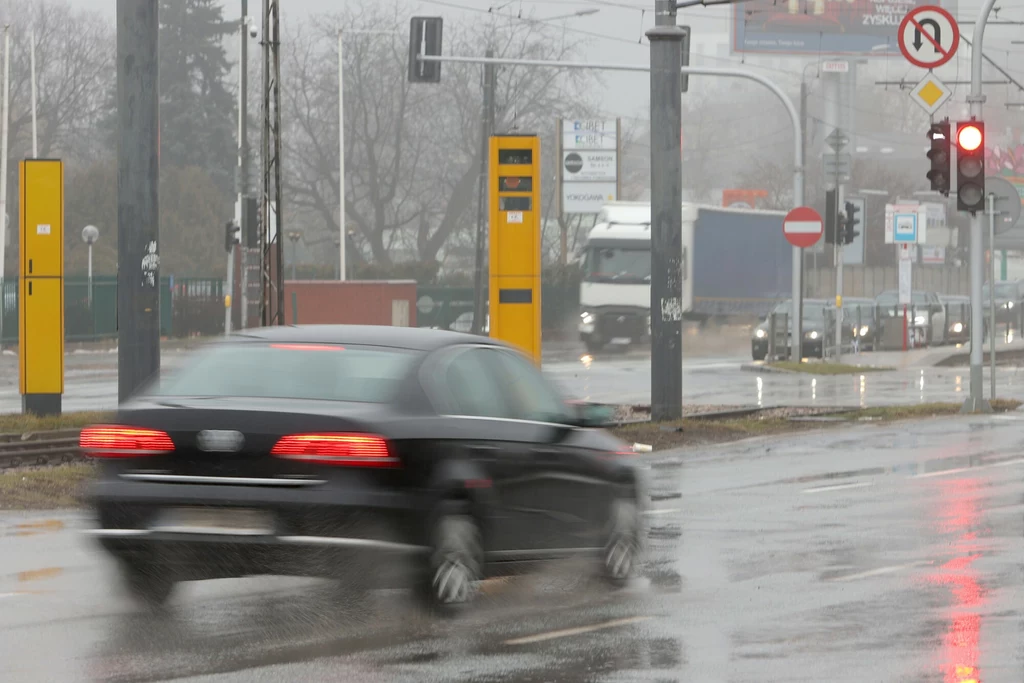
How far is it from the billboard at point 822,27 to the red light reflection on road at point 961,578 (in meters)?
65.4

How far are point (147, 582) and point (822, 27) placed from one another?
7519 centimetres

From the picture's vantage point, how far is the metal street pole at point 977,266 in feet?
84.8

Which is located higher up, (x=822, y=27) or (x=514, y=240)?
(x=822, y=27)

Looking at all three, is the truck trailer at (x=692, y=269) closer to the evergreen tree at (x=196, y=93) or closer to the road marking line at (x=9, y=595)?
the evergreen tree at (x=196, y=93)

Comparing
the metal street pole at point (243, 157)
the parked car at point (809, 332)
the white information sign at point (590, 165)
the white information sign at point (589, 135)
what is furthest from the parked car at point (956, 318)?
the metal street pole at point (243, 157)

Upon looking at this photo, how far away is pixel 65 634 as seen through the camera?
340 inches

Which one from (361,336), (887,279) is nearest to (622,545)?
(361,336)

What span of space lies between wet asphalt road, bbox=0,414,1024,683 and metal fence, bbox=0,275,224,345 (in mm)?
36332

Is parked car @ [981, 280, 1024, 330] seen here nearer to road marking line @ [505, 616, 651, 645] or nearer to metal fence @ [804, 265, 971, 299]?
metal fence @ [804, 265, 971, 299]

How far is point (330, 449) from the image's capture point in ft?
28.1

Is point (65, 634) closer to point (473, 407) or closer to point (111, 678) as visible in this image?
point (111, 678)

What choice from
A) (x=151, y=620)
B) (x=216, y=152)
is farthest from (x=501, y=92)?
(x=151, y=620)

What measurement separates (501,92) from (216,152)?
1123 cm

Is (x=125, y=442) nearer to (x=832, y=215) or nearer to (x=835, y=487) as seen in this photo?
(x=835, y=487)
